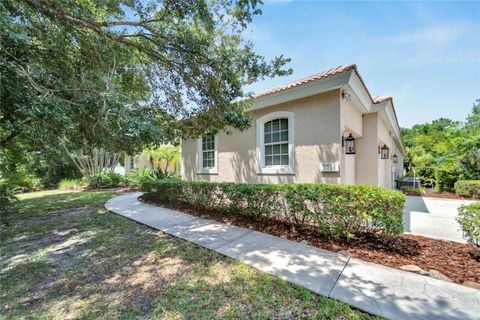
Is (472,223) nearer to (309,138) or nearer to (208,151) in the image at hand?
(309,138)

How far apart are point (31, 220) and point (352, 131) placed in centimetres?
1130

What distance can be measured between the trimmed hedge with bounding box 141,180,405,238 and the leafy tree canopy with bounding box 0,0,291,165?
2.08 m

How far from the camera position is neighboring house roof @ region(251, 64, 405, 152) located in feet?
19.3

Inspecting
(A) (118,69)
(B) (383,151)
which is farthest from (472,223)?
(A) (118,69)

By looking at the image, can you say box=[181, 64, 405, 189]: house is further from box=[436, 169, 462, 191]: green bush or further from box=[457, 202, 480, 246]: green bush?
box=[436, 169, 462, 191]: green bush

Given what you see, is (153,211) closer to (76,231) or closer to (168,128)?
(76,231)

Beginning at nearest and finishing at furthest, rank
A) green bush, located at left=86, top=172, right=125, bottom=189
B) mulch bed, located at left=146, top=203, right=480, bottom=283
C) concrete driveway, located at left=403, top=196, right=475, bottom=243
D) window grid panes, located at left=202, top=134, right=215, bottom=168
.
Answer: mulch bed, located at left=146, top=203, right=480, bottom=283 → concrete driveway, located at left=403, top=196, right=475, bottom=243 → window grid panes, located at left=202, top=134, right=215, bottom=168 → green bush, located at left=86, top=172, right=125, bottom=189

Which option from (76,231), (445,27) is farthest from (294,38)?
(76,231)

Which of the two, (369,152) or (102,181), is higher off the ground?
(369,152)

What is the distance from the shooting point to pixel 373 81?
9461 millimetres

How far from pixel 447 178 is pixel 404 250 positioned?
1456cm

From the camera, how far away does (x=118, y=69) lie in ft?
22.0

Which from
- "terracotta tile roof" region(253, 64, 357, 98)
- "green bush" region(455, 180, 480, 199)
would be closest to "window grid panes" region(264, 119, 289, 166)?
"terracotta tile roof" region(253, 64, 357, 98)

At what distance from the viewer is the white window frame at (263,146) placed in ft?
23.8
